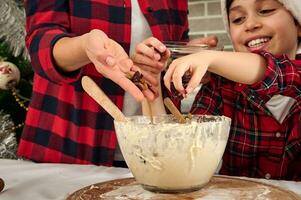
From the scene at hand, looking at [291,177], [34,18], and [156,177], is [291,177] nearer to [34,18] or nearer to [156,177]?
[156,177]

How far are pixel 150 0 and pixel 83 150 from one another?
0.42m

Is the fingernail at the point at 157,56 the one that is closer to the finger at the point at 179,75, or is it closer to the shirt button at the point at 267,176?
the finger at the point at 179,75

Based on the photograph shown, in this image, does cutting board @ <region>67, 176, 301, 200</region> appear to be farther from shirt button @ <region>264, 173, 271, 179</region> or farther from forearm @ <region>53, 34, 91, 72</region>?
shirt button @ <region>264, 173, 271, 179</region>

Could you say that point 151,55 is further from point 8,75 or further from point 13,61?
point 13,61

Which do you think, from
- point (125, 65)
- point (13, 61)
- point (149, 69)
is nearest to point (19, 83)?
point (13, 61)

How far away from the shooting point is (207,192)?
2.29ft

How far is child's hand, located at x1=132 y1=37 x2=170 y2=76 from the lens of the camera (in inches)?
34.9

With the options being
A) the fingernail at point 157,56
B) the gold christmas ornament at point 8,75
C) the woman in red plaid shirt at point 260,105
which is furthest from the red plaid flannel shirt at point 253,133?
the gold christmas ornament at point 8,75

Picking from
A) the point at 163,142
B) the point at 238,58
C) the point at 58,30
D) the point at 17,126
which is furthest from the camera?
the point at 17,126

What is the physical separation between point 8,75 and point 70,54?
769 mm

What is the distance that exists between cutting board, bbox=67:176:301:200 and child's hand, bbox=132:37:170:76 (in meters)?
0.26

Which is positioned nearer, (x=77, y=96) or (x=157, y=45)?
(x=157, y=45)

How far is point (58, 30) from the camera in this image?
111 centimetres

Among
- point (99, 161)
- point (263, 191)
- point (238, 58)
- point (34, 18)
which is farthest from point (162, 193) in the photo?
point (34, 18)
